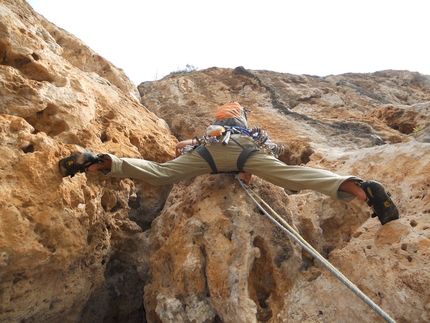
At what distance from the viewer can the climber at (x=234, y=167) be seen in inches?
139

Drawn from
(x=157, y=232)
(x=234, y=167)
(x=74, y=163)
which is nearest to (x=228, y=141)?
(x=234, y=167)

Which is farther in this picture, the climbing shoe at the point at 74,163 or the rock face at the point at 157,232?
the climbing shoe at the point at 74,163

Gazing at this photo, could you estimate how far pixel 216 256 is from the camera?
358 cm

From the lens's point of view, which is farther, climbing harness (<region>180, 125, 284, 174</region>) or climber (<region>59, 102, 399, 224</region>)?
climbing harness (<region>180, 125, 284, 174</region>)

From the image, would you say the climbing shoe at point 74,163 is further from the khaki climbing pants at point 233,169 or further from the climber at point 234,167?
Result: the khaki climbing pants at point 233,169

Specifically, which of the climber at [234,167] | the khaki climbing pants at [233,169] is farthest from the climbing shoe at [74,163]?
the khaki climbing pants at [233,169]

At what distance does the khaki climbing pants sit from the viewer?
371 centimetres

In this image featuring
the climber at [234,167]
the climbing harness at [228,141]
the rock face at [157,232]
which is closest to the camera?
the rock face at [157,232]

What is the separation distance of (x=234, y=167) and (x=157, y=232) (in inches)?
60.1

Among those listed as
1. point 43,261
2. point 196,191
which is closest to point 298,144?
point 196,191

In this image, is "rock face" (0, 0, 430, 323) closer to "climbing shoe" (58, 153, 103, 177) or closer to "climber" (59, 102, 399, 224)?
"climbing shoe" (58, 153, 103, 177)

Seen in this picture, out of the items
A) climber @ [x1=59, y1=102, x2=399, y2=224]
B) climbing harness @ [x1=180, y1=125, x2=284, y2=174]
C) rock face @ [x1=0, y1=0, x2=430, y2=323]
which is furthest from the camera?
climbing harness @ [x1=180, y1=125, x2=284, y2=174]

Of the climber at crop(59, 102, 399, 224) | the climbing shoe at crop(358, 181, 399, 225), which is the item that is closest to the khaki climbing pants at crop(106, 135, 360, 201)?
the climber at crop(59, 102, 399, 224)

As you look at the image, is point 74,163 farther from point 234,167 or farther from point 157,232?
point 234,167
